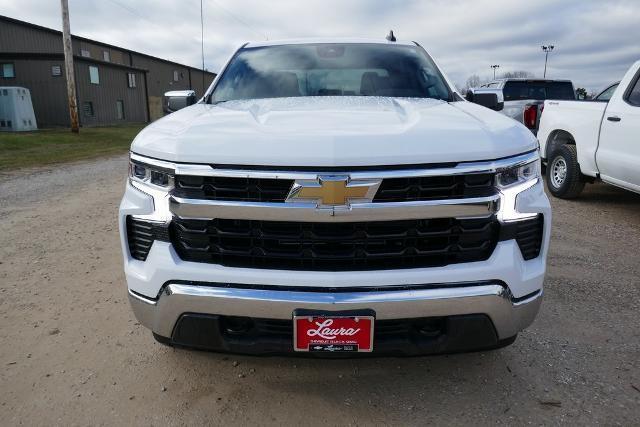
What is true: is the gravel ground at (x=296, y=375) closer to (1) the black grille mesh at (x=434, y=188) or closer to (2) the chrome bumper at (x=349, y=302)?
(2) the chrome bumper at (x=349, y=302)

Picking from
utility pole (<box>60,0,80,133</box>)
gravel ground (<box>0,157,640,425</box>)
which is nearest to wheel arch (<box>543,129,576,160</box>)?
gravel ground (<box>0,157,640,425</box>)

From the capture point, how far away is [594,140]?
5926 millimetres

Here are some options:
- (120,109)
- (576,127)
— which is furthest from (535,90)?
(120,109)

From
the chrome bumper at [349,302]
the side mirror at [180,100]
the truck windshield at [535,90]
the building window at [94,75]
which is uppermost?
the building window at [94,75]

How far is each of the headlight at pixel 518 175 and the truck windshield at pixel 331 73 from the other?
1.21 meters

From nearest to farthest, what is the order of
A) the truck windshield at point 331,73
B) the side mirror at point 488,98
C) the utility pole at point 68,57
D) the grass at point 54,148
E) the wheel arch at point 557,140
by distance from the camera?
the truck windshield at point 331,73
the side mirror at point 488,98
the wheel arch at point 557,140
the grass at point 54,148
the utility pole at point 68,57

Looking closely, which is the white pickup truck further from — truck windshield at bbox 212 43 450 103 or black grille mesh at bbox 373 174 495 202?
black grille mesh at bbox 373 174 495 202

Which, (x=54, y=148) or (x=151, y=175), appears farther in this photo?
(x=54, y=148)

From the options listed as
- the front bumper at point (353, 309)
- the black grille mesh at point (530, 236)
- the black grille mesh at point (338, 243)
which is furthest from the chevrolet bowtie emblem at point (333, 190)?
the black grille mesh at point (530, 236)

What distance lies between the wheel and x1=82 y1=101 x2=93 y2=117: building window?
1168 inches

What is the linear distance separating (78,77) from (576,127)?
97.9ft

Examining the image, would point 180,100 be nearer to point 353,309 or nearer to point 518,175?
point 353,309

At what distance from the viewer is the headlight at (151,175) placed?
6.54 feet

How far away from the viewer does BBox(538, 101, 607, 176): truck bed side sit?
594 centimetres
